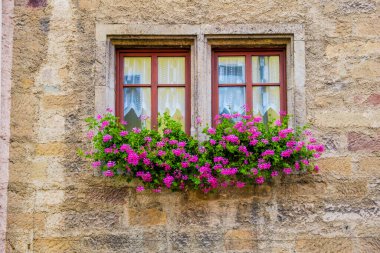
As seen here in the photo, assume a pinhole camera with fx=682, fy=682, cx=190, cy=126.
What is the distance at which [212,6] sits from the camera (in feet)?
18.7

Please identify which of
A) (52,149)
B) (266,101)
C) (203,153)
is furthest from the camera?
(266,101)

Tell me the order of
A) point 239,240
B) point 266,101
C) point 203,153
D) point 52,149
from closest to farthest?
point 203,153, point 239,240, point 52,149, point 266,101

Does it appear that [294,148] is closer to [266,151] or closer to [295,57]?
[266,151]

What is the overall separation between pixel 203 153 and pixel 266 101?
0.83 meters

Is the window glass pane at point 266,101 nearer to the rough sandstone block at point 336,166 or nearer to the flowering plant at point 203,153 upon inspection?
the flowering plant at point 203,153

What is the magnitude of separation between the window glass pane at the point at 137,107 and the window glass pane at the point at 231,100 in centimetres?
62

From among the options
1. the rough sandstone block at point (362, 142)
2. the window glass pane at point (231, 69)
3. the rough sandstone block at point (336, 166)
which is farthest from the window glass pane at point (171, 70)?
the rough sandstone block at point (362, 142)

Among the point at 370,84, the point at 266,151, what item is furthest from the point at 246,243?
the point at 370,84

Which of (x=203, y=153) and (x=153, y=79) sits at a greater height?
(x=153, y=79)

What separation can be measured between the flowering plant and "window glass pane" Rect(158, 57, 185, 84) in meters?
0.52

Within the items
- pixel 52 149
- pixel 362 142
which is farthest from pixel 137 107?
pixel 362 142

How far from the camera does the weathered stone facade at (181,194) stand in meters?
5.43

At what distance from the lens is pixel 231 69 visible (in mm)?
5816

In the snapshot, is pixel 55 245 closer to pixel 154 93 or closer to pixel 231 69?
pixel 154 93
